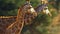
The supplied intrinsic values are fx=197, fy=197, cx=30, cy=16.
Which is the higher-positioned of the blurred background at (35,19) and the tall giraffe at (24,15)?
the tall giraffe at (24,15)

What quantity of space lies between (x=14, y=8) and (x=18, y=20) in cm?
112

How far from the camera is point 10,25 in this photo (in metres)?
1.01

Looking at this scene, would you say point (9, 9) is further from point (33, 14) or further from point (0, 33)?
point (33, 14)

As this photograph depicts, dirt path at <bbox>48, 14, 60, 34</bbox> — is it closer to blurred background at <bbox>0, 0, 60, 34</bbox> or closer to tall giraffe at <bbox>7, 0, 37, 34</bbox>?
blurred background at <bbox>0, 0, 60, 34</bbox>

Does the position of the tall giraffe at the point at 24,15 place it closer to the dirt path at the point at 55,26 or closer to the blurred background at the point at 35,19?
the blurred background at the point at 35,19

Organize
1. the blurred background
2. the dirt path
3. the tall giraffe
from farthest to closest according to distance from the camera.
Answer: the dirt path → the blurred background → the tall giraffe

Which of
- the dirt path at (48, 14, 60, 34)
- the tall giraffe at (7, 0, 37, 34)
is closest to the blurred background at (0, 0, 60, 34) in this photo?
the dirt path at (48, 14, 60, 34)

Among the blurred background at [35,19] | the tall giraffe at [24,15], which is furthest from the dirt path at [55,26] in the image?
the tall giraffe at [24,15]

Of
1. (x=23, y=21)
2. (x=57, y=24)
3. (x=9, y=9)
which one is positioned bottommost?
(x=57, y=24)

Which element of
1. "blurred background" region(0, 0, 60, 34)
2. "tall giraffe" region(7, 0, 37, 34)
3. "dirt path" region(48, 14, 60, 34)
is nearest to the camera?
"tall giraffe" region(7, 0, 37, 34)

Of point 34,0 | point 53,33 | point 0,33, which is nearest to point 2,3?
point 34,0

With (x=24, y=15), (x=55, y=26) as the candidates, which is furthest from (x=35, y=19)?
(x=24, y=15)

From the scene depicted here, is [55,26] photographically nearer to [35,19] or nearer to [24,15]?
[35,19]

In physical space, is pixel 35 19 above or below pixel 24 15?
below
